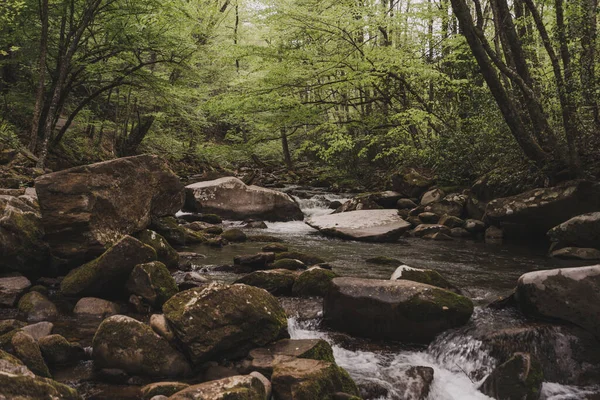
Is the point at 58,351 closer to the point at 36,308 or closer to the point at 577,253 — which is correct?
the point at 36,308

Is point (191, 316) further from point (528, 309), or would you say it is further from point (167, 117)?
point (167, 117)

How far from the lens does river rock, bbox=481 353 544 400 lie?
363cm

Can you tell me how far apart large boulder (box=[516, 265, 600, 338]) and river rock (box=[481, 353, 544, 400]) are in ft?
3.18

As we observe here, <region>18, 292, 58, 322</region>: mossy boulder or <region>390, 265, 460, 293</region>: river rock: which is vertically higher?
<region>390, 265, 460, 293</region>: river rock

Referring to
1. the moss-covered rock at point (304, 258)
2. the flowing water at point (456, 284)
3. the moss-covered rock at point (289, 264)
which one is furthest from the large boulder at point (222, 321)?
the moss-covered rock at point (304, 258)

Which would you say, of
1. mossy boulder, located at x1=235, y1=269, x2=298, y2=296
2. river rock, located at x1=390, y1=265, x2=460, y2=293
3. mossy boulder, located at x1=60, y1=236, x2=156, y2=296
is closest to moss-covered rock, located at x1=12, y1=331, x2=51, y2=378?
mossy boulder, located at x1=60, y1=236, x2=156, y2=296

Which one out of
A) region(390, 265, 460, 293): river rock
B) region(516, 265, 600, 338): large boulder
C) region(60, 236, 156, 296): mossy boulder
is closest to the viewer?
region(516, 265, 600, 338): large boulder

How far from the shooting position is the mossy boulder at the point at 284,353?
3.75 metres

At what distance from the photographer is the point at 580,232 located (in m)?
8.08

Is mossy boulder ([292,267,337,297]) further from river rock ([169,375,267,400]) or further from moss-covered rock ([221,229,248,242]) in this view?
moss-covered rock ([221,229,248,242])

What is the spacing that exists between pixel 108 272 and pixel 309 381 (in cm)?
336

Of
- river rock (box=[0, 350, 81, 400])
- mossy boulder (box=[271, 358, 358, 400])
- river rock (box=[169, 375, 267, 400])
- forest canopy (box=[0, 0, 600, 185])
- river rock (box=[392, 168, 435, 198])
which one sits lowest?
mossy boulder (box=[271, 358, 358, 400])

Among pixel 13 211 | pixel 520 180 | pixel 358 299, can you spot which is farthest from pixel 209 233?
pixel 520 180

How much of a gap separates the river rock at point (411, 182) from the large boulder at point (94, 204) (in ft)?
28.2
